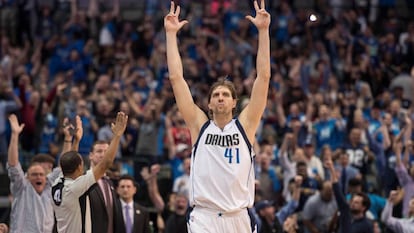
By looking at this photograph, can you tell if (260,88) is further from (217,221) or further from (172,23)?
(217,221)

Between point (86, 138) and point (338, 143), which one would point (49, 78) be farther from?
point (338, 143)

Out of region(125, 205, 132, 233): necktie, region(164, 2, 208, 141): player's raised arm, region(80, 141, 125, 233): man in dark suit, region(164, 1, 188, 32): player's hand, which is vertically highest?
region(164, 1, 188, 32): player's hand

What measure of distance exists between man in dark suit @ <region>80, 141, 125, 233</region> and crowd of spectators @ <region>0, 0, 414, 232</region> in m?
3.70

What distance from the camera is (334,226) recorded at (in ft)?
56.9

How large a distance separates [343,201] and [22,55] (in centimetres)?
1180

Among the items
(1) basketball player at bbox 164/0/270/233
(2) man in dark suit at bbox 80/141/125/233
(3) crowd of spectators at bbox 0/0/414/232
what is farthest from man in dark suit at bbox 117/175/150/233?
(1) basketball player at bbox 164/0/270/233

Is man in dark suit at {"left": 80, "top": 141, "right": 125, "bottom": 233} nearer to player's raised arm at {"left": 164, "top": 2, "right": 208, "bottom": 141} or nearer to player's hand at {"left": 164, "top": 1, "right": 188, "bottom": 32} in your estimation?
player's raised arm at {"left": 164, "top": 2, "right": 208, "bottom": 141}

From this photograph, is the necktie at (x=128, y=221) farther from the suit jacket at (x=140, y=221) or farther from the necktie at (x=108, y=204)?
the necktie at (x=108, y=204)

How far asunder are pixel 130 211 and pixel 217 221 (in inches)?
164

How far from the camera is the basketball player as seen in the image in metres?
10.6

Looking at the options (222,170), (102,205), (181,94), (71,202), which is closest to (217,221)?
(222,170)

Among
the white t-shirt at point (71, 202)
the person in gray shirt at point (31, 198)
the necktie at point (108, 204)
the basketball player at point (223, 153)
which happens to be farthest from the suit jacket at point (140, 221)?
the basketball player at point (223, 153)

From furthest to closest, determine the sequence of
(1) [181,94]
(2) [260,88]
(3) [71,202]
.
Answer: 1. (3) [71,202]
2. (1) [181,94]
3. (2) [260,88]

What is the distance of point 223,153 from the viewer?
10656 mm
